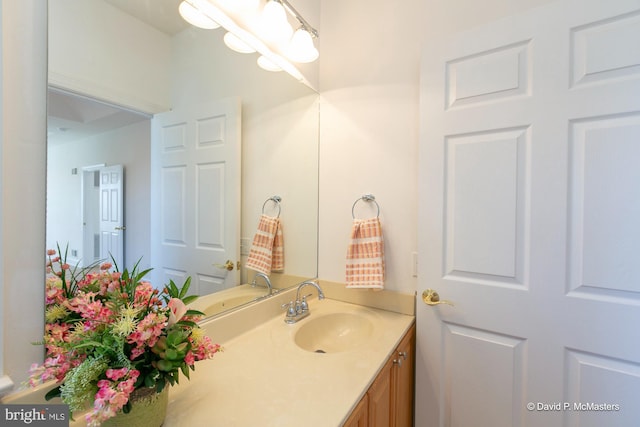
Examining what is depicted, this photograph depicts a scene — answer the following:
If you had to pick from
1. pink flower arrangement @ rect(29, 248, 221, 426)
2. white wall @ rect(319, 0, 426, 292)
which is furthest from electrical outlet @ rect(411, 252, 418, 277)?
pink flower arrangement @ rect(29, 248, 221, 426)

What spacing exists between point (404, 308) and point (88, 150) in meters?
1.43

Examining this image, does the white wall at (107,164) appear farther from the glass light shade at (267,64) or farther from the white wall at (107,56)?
the glass light shade at (267,64)

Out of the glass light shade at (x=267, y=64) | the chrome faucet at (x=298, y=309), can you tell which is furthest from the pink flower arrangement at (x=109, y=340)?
the glass light shade at (x=267, y=64)

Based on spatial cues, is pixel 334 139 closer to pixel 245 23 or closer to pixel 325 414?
pixel 245 23

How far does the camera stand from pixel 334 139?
5.31 ft

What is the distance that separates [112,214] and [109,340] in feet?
1.38

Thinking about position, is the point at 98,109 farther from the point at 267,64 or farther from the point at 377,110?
the point at 377,110

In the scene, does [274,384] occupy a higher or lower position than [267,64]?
lower

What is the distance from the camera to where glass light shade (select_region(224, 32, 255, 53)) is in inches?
45.9

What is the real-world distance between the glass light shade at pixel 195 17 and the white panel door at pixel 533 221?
0.95 metres

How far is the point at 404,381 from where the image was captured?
Answer: 1.23 meters

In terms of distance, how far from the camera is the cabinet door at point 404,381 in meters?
1.12

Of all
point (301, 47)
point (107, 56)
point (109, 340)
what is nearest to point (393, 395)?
point (109, 340)

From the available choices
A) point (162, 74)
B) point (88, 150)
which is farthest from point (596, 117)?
point (88, 150)
